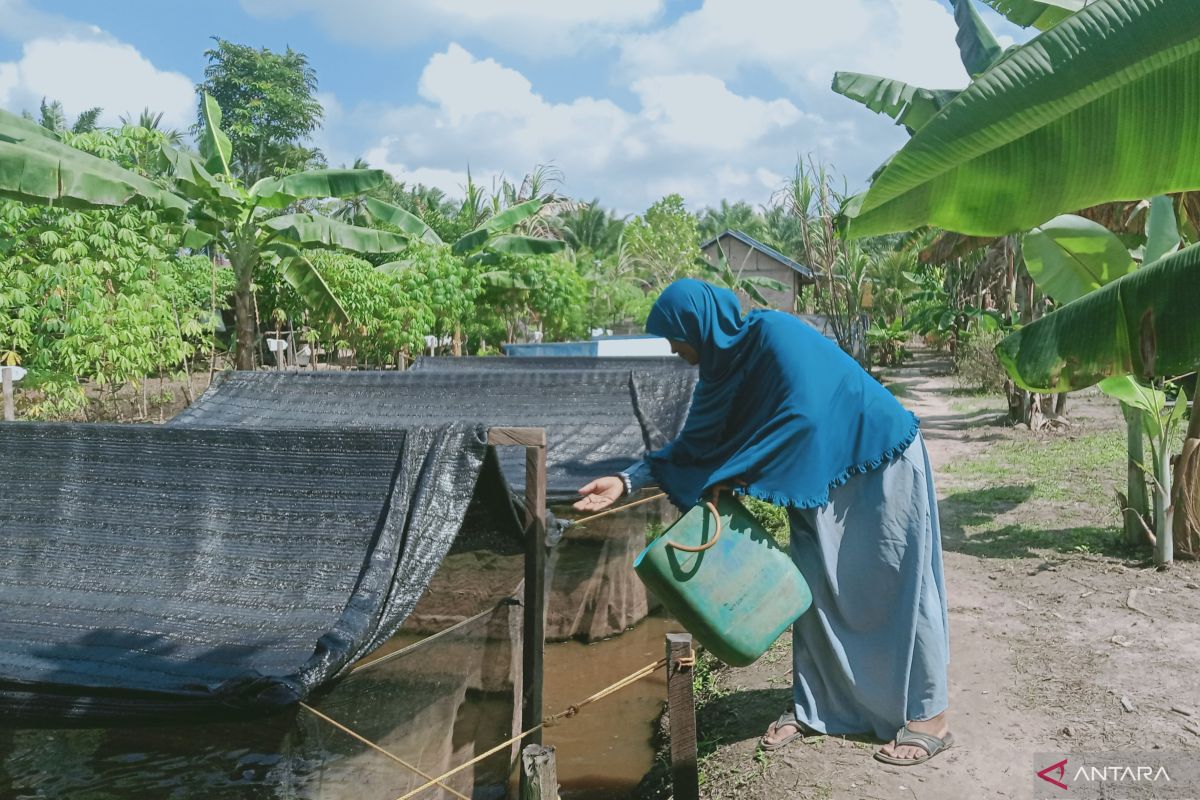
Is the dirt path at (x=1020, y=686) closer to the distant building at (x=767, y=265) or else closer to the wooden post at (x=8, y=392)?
the wooden post at (x=8, y=392)

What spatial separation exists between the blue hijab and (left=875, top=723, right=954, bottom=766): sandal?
851 mm

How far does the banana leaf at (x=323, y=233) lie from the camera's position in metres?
10.3

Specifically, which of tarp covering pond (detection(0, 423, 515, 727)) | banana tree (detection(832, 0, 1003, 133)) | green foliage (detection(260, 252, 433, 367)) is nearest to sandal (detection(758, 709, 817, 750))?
tarp covering pond (detection(0, 423, 515, 727))

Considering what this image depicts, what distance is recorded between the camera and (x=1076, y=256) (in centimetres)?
508

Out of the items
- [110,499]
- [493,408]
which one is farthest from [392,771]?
[493,408]

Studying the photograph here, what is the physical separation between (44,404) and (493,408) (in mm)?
5384

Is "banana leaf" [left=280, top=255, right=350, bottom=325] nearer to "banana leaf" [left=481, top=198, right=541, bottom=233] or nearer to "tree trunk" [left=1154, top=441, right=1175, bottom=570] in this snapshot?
"banana leaf" [left=481, top=198, right=541, bottom=233]

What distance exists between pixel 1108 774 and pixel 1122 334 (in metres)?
1.47

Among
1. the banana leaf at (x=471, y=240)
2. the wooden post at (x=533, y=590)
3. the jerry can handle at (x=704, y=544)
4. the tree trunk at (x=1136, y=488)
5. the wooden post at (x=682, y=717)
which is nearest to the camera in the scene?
the jerry can handle at (x=704, y=544)

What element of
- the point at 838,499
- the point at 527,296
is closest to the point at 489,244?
the point at 527,296

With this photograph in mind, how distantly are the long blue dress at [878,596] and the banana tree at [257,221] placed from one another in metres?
8.14

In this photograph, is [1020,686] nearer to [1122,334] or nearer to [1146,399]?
[1122,334]

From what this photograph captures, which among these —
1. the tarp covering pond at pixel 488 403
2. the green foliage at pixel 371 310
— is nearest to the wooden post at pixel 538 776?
the tarp covering pond at pixel 488 403

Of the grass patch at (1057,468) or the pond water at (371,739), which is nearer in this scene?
the pond water at (371,739)
